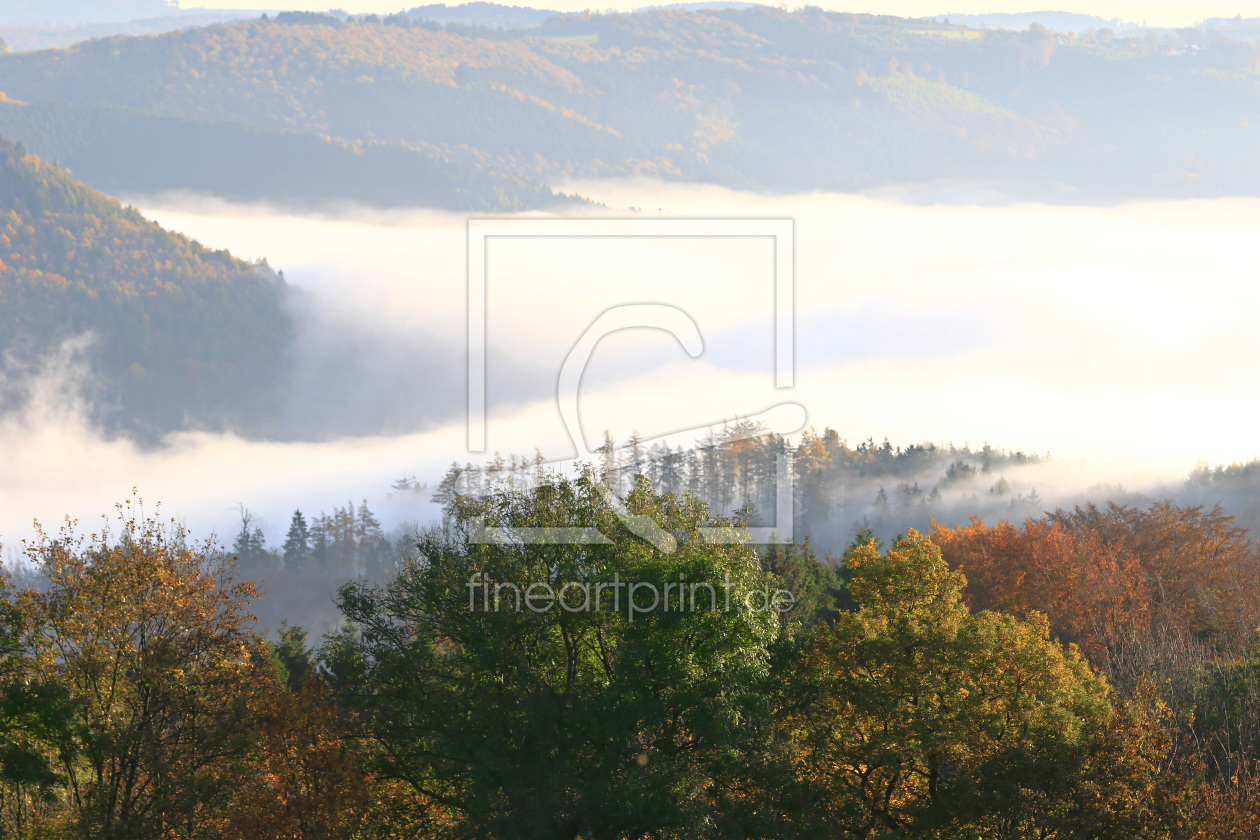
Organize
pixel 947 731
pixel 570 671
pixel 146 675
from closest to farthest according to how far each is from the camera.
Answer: pixel 947 731, pixel 146 675, pixel 570 671

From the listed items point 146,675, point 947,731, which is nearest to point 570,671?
point 947,731

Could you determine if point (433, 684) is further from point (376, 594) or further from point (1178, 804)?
point (1178, 804)

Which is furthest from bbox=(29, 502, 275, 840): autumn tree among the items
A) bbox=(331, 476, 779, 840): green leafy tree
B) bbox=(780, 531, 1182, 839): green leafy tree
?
bbox=(780, 531, 1182, 839): green leafy tree

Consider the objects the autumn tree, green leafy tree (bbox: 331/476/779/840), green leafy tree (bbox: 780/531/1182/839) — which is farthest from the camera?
the autumn tree

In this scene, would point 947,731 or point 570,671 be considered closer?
point 947,731

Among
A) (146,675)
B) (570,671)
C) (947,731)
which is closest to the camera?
(947,731)

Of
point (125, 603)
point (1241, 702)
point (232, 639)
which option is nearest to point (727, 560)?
point (232, 639)

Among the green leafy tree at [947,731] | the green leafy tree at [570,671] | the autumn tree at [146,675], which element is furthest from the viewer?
the autumn tree at [146,675]

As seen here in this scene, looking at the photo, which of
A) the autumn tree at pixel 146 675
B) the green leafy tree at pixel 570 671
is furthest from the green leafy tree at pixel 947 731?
the autumn tree at pixel 146 675

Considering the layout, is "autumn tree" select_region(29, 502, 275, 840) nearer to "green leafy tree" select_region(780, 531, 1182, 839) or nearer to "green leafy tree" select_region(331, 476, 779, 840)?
"green leafy tree" select_region(331, 476, 779, 840)

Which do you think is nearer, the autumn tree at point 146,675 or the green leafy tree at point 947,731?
the green leafy tree at point 947,731

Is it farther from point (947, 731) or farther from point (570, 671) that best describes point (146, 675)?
point (947, 731)

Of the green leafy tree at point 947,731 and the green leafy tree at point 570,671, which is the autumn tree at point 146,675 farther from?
the green leafy tree at point 947,731

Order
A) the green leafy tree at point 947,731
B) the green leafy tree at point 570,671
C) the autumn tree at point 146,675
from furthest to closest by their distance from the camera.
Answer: the autumn tree at point 146,675, the green leafy tree at point 570,671, the green leafy tree at point 947,731
